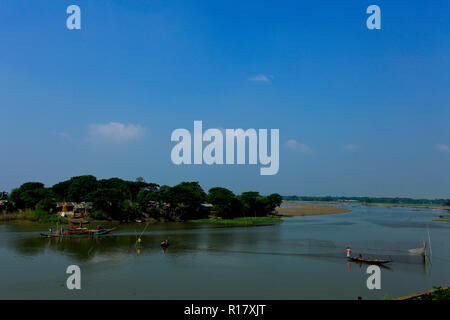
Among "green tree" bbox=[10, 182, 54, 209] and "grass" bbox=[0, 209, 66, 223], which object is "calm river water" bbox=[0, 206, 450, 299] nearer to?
"grass" bbox=[0, 209, 66, 223]

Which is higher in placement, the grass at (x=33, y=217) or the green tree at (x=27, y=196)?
the green tree at (x=27, y=196)

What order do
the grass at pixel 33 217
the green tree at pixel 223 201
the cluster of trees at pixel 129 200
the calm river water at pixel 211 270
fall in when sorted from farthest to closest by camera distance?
the green tree at pixel 223 201 < the cluster of trees at pixel 129 200 < the grass at pixel 33 217 < the calm river water at pixel 211 270

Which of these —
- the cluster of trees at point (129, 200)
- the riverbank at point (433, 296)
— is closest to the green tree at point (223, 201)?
the cluster of trees at point (129, 200)

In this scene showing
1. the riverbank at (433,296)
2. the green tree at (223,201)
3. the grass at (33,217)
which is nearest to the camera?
the riverbank at (433,296)

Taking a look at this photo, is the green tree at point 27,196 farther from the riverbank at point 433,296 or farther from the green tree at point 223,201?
the riverbank at point 433,296

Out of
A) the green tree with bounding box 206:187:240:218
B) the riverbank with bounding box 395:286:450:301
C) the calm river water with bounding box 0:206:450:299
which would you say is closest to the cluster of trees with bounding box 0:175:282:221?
the green tree with bounding box 206:187:240:218
